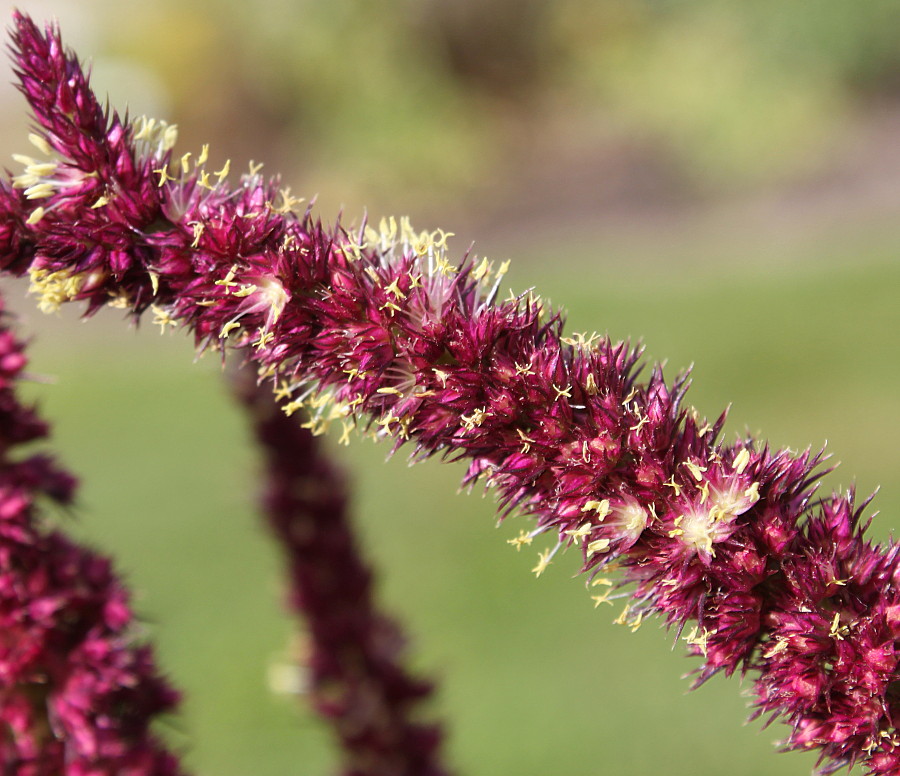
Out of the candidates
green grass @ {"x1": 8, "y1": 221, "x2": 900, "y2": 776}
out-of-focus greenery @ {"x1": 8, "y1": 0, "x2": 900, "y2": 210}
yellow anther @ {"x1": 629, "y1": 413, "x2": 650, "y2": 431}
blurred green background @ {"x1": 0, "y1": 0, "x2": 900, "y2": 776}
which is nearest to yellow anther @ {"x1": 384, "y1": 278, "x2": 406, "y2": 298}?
yellow anther @ {"x1": 629, "y1": 413, "x2": 650, "y2": 431}

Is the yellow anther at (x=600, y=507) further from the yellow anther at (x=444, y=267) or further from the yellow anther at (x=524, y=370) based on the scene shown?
the yellow anther at (x=444, y=267)

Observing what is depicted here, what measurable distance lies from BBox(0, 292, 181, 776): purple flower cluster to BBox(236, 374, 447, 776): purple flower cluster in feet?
2.24

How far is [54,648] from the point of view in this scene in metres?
1.65

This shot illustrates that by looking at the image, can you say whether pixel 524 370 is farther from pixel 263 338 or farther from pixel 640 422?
pixel 263 338

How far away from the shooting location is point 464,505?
963cm

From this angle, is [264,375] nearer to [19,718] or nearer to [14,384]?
[14,384]

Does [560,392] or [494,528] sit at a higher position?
[494,528]

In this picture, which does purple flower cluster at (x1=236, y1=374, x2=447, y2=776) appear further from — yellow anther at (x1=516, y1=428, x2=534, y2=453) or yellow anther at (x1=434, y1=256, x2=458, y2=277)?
yellow anther at (x1=516, y1=428, x2=534, y2=453)

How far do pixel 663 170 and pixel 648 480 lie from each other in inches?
567

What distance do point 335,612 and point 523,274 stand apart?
35.9 ft

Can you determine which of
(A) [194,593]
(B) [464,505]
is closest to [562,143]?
(B) [464,505]

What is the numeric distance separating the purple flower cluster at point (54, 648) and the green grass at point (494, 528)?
2.46ft

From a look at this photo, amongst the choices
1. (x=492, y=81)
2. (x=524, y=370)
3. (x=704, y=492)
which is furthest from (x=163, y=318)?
(x=492, y=81)

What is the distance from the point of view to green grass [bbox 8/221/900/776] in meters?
6.32
